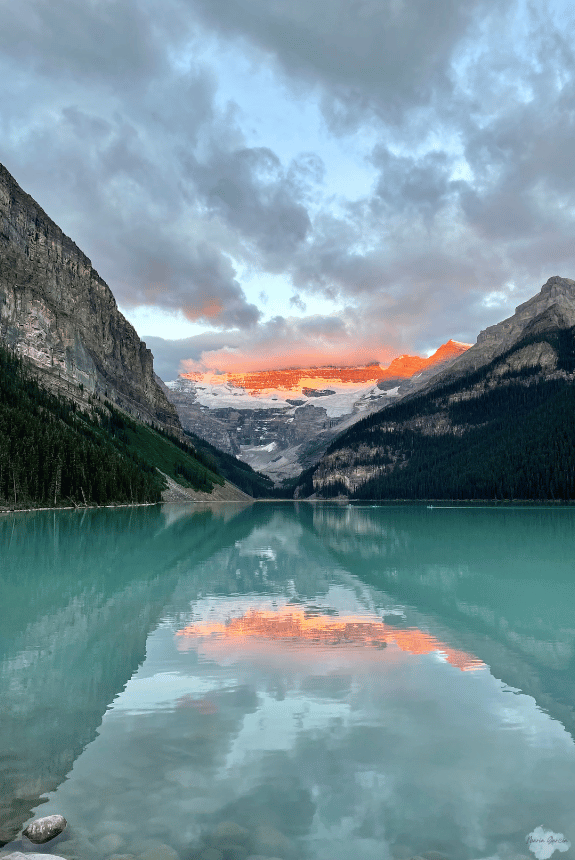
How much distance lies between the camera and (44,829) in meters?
9.32

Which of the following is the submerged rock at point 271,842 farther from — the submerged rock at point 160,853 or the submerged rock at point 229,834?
the submerged rock at point 160,853

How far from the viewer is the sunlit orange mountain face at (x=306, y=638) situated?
21016 mm

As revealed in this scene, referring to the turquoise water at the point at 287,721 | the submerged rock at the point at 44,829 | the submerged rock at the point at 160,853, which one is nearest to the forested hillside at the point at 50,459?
the turquoise water at the point at 287,721

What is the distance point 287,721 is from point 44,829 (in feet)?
21.2

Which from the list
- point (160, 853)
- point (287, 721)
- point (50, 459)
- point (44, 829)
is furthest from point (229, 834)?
point (50, 459)

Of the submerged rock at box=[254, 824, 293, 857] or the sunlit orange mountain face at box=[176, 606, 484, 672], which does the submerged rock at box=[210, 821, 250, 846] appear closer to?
the submerged rock at box=[254, 824, 293, 857]

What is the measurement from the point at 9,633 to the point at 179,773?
14449 millimetres

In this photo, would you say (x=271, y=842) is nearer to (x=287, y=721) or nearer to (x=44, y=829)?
(x=44, y=829)

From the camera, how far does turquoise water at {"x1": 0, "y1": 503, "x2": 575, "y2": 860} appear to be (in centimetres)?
984

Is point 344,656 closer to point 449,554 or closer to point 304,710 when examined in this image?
point 304,710

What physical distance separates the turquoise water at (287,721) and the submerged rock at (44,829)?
0.19 metres

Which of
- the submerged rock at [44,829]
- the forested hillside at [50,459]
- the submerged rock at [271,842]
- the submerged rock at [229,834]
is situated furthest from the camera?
the forested hillside at [50,459]

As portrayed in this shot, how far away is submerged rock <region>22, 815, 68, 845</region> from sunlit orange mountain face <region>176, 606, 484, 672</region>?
10.9 meters

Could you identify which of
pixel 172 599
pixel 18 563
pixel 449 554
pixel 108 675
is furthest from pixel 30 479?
pixel 108 675
